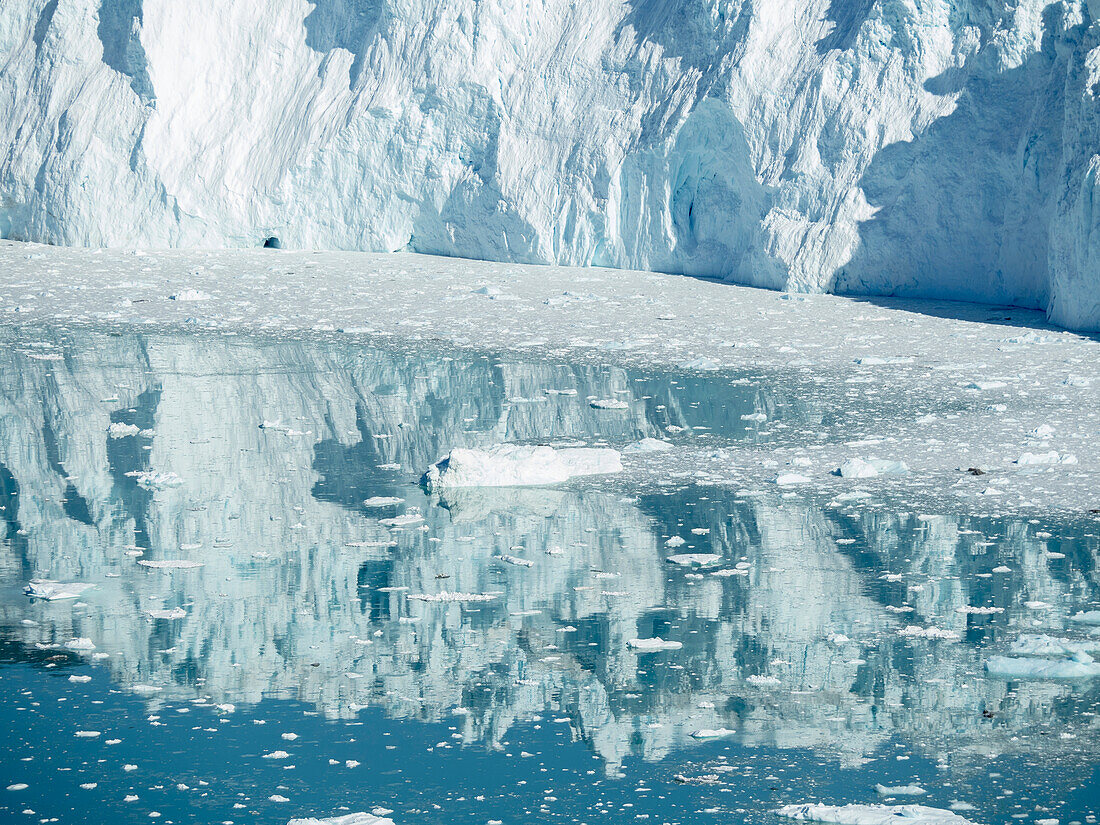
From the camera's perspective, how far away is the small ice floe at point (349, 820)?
281 cm

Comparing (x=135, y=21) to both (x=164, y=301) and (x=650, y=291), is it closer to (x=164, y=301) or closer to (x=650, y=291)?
(x=164, y=301)

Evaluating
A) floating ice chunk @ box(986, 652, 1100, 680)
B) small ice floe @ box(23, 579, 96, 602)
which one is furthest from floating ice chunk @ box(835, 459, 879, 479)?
small ice floe @ box(23, 579, 96, 602)

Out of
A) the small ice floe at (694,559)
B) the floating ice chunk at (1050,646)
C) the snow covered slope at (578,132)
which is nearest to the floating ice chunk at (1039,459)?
the small ice floe at (694,559)

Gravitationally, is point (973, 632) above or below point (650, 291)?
below

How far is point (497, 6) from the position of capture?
15.4 metres

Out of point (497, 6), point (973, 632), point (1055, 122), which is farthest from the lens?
point (497, 6)

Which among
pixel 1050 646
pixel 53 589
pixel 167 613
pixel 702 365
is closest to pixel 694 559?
pixel 1050 646

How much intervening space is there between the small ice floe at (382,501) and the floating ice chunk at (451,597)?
112cm

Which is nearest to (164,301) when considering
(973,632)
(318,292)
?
(318,292)

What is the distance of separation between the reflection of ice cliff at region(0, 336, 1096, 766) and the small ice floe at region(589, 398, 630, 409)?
1.09 ft

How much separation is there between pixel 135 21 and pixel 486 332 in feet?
27.3

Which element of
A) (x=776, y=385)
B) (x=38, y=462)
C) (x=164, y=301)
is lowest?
(x=38, y=462)

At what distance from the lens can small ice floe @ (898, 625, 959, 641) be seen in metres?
3.95

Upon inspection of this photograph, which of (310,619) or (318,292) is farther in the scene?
(318,292)
